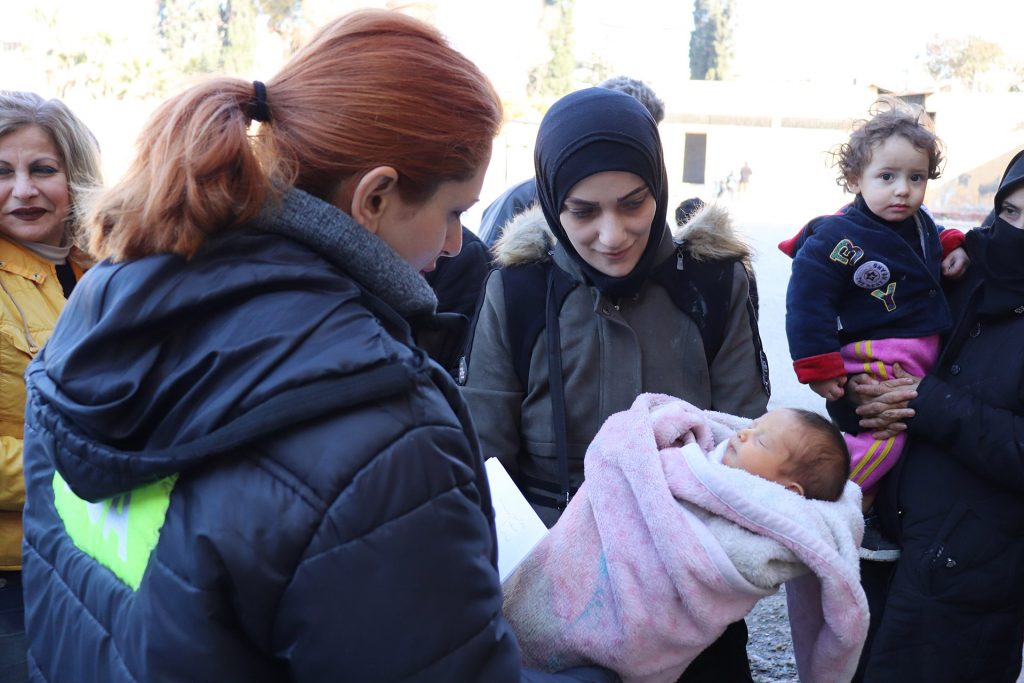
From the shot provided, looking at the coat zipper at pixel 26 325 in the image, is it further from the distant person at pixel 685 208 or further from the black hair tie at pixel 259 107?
the distant person at pixel 685 208

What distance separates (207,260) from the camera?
1097 millimetres

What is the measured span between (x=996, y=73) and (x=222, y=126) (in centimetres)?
5483

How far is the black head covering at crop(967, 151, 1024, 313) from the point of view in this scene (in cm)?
245

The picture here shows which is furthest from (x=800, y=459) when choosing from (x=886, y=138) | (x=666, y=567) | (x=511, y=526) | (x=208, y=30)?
(x=208, y=30)

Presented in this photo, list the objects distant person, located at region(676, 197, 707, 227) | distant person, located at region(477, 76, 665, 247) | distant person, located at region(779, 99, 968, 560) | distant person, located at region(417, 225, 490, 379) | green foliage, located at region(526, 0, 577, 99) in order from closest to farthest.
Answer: distant person, located at region(779, 99, 968, 560) → distant person, located at region(417, 225, 490, 379) → distant person, located at region(676, 197, 707, 227) → distant person, located at region(477, 76, 665, 247) → green foliage, located at region(526, 0, 577, 99)

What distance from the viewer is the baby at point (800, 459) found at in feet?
5.79

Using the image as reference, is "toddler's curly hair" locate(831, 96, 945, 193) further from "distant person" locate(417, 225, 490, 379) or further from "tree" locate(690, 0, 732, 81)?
"tree" locate(690, 0, 732, 81)

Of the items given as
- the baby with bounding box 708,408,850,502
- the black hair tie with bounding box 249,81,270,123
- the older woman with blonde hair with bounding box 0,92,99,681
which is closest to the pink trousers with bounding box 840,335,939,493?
the baby with bounding box 708,408,850,502

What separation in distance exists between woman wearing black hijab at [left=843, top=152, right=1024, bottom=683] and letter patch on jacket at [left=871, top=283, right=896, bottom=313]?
0.19 meters

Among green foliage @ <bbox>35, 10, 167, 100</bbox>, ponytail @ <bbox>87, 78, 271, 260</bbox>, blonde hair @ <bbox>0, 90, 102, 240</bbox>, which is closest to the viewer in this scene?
ponytail @ <bbox>87, 78, 271, 260</bbox>

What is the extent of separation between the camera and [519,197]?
3844mm

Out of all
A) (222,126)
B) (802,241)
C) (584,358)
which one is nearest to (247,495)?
(222,126)

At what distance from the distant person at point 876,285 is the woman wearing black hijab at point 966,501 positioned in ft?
0.33

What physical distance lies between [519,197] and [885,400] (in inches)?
72.5
